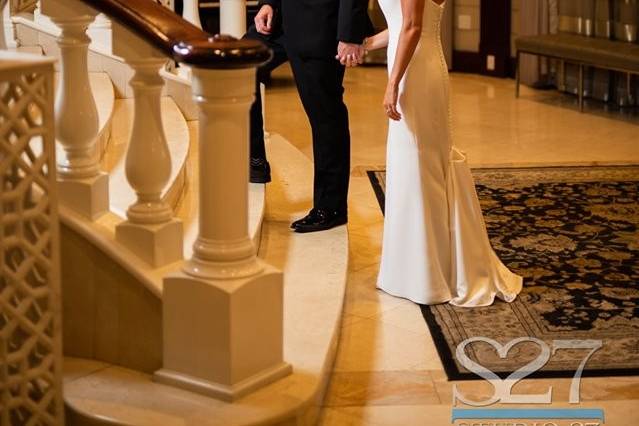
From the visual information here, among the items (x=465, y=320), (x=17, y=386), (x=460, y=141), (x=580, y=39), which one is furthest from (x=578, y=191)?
(x=17, y=386)

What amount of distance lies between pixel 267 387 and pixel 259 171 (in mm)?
2105

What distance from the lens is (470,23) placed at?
10883 mm

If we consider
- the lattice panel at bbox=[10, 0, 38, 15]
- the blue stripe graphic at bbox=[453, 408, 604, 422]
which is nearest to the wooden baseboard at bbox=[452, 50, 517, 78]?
the lattice panel at bbox=[10, 0, 38, 15]

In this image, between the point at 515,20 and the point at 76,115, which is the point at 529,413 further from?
the point at 515,20

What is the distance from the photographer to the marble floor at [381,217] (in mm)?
3473

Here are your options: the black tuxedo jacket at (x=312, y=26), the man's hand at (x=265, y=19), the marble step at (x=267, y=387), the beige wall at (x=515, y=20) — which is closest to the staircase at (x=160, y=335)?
the marble step at (x=267, y=387)

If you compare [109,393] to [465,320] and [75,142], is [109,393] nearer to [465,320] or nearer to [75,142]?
[75,142]

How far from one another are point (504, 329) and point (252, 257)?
4.37ft

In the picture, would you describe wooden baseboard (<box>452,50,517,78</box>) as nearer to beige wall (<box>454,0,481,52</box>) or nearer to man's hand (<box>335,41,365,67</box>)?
beige wall (<box>454,0,481,52</box>)

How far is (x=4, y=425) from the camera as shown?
2846 mm

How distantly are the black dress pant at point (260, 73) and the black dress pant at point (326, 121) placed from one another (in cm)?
17

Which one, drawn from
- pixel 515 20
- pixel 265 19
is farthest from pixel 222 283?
pixel 515 20

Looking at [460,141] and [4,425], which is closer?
→ [4,425]

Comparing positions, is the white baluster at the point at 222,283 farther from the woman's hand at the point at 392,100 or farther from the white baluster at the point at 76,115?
the woman's hand at the point at 392,100
